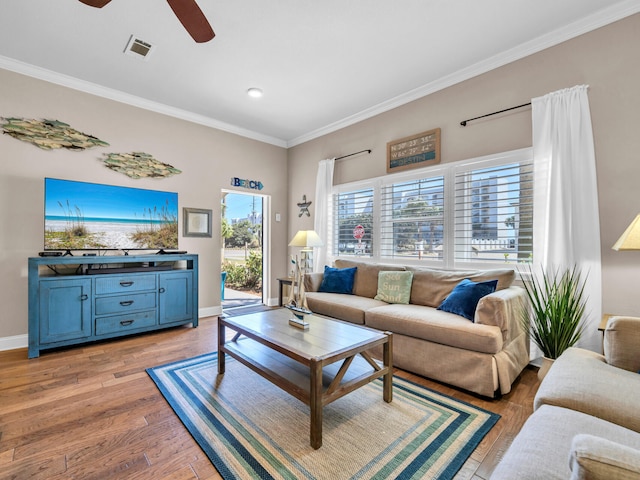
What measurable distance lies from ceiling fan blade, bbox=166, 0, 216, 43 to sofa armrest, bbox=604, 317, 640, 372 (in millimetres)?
2735

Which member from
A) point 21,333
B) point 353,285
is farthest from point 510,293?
point 21,333

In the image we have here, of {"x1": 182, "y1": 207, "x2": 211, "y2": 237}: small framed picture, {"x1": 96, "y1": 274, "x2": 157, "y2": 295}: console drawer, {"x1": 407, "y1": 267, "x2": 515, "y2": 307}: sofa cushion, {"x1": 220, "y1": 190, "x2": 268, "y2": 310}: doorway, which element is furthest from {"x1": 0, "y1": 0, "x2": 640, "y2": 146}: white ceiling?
{"x1": 220, "y1": 190, "x2": 268, "y2": 310}: doorway

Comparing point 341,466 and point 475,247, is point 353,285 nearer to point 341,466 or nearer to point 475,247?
point 475,247

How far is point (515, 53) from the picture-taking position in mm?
2840

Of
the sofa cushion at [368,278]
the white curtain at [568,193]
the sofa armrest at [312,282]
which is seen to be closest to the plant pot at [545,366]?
the white curtain at [568,193]

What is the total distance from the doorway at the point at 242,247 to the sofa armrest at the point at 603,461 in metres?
5.30

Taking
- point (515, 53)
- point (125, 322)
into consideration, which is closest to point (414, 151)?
point (515, 53)

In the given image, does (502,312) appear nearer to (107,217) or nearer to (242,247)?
(107,217)

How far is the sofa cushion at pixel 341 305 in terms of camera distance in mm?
3045

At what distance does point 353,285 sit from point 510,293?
5.72 ft

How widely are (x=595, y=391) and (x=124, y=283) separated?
13.0 ft

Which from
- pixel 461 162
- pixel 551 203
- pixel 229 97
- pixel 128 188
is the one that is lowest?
pixel 551 203

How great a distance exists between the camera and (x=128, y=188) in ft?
12.2

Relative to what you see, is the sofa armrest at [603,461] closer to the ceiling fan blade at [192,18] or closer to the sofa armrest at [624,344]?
the sofa armrest at [624,344]
